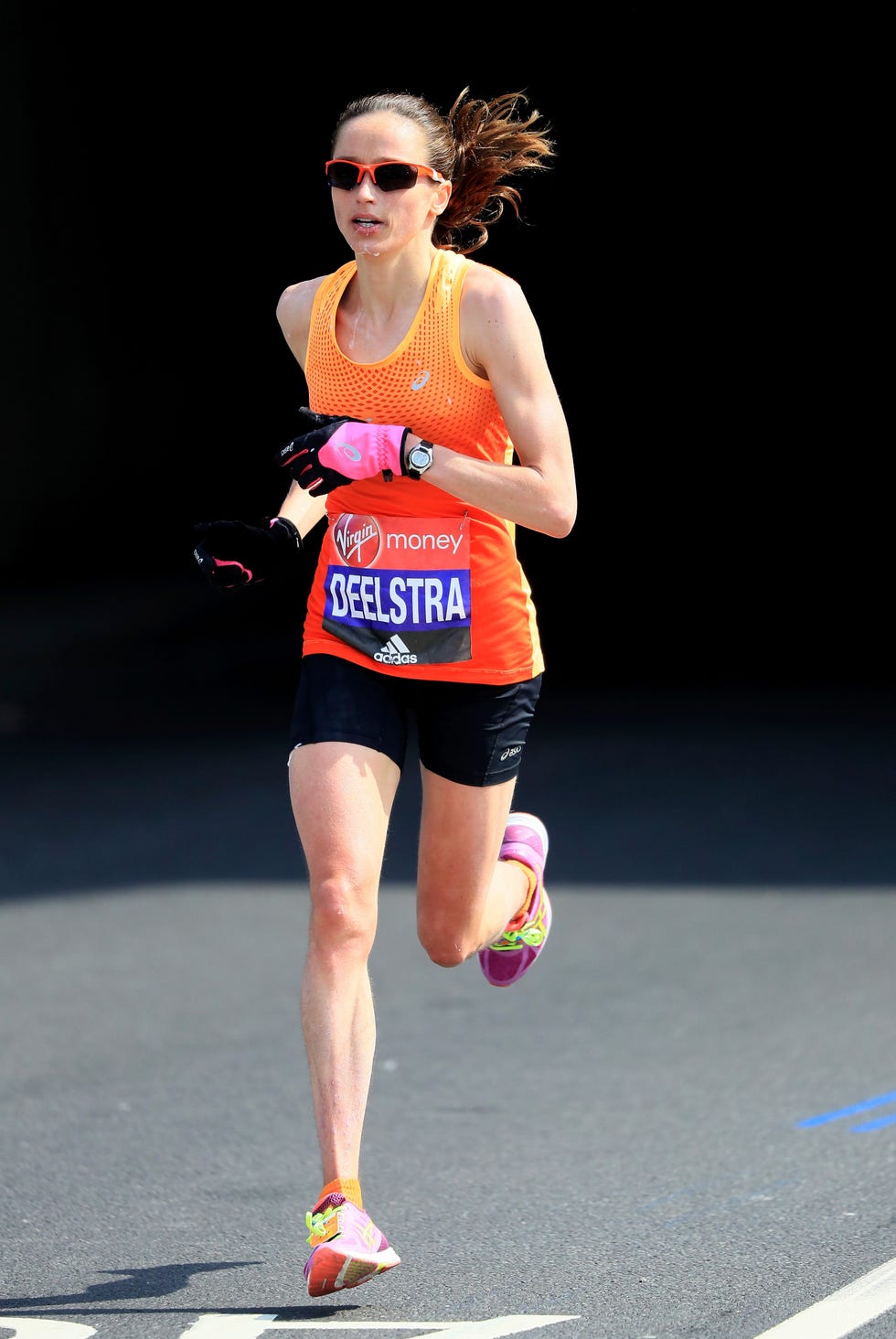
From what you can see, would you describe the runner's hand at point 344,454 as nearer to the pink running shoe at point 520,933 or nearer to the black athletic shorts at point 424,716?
the black athletic shorts at point 424,716

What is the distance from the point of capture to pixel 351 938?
11.8ft

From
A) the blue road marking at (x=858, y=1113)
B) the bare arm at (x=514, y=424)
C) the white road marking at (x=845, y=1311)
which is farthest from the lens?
the blue road marking at (x=858, y=1113)

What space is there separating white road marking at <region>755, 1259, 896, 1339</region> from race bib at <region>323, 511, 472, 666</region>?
1430 millimetres

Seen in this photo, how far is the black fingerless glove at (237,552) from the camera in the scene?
3.89 metres

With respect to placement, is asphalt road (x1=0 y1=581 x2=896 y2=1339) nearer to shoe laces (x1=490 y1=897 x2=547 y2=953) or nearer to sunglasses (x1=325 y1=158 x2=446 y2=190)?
shoe laces (x1=490 y1=897 x2=547 y2=953)

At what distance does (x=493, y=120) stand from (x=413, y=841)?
5.41 meters

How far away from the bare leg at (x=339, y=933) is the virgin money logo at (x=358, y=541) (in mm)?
392

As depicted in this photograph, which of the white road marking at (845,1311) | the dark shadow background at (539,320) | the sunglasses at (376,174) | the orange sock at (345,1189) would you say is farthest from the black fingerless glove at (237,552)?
the dark shadow background at (539,320)

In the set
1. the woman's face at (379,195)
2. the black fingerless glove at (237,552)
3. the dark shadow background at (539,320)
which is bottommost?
the dark shadow background at (539,320)

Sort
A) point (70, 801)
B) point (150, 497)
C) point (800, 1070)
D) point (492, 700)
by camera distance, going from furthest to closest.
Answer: point (150, 497) → point (70, 801) → point (800, 1070) → point (492, 700)

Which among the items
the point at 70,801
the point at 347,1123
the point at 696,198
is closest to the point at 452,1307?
the point at 347,1123

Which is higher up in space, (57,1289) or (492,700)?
(492,700)

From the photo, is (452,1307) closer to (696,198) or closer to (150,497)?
(150,497)

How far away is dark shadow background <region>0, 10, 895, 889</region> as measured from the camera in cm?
1781
